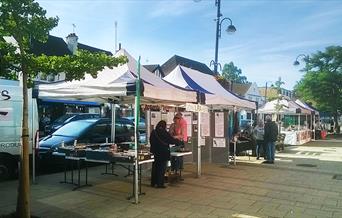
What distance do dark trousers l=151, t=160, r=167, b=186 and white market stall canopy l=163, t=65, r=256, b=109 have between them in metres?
3.46

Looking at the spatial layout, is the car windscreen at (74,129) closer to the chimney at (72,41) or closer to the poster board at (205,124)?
the poster board at (205,124)

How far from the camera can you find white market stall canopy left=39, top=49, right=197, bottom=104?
858 centimetres

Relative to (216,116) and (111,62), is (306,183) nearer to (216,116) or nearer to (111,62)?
(216,116)

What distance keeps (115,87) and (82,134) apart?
15.3 feet

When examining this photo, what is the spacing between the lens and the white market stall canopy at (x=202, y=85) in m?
13.3

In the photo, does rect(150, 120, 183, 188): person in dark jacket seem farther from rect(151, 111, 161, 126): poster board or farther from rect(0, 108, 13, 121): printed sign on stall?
rect(0, 108, 13, 121): printed sign on stall

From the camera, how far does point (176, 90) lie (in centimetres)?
1038

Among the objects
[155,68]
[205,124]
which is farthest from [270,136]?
[155,68]

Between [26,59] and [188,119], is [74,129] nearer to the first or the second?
[188,119]

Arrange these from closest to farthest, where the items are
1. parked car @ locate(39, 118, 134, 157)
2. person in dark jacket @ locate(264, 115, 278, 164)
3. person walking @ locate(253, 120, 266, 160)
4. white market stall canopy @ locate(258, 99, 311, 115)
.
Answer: parked car @ locate(39, 118, 134, 157) → person in dark jacket @ locate(264, 115, 278, 164) → person walking @ locate(253, 120, 266, 160) → white market stall canopy @ locate(258, 99, 311, 115)

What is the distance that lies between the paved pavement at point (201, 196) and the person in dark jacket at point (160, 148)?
0.41 meters

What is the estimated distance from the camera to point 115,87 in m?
8.56

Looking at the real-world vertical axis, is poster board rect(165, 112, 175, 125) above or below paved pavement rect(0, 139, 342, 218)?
above

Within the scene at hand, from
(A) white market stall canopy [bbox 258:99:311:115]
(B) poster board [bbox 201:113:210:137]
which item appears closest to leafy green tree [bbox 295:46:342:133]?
(A) white market stall canopy [bbox 258:99:311:115]
